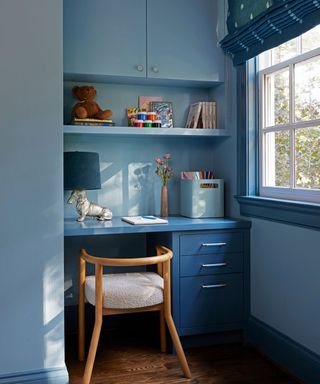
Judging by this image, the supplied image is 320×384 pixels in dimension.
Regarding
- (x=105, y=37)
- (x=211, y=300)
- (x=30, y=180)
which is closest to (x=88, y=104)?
(x=105, y=37)

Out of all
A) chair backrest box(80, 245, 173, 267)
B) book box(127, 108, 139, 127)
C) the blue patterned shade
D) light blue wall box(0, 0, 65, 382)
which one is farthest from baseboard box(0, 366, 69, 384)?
the blue patterned shade

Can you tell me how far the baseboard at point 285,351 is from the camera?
2207 millimetres

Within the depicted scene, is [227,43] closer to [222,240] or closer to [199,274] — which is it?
[222,240]

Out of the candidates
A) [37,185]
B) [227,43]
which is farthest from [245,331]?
[227,43]

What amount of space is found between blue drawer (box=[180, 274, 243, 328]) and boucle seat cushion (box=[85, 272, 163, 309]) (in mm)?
258

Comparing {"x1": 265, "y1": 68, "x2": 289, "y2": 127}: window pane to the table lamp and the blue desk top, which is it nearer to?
the blue desk top

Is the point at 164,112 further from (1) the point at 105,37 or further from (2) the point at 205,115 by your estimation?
(1) the point at 105,37

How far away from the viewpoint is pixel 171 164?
3191 mm

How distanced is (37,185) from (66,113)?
3.12 feet

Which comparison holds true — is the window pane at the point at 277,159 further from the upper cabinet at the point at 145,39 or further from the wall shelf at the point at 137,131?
the upper cabinet at the point at 145,39

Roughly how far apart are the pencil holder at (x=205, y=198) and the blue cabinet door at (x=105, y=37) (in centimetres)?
78

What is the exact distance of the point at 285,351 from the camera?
94.9 inches

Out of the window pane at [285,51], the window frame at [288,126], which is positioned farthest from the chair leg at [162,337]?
the window pane at [285,51]

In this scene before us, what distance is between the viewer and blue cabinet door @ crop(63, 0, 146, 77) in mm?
2662
